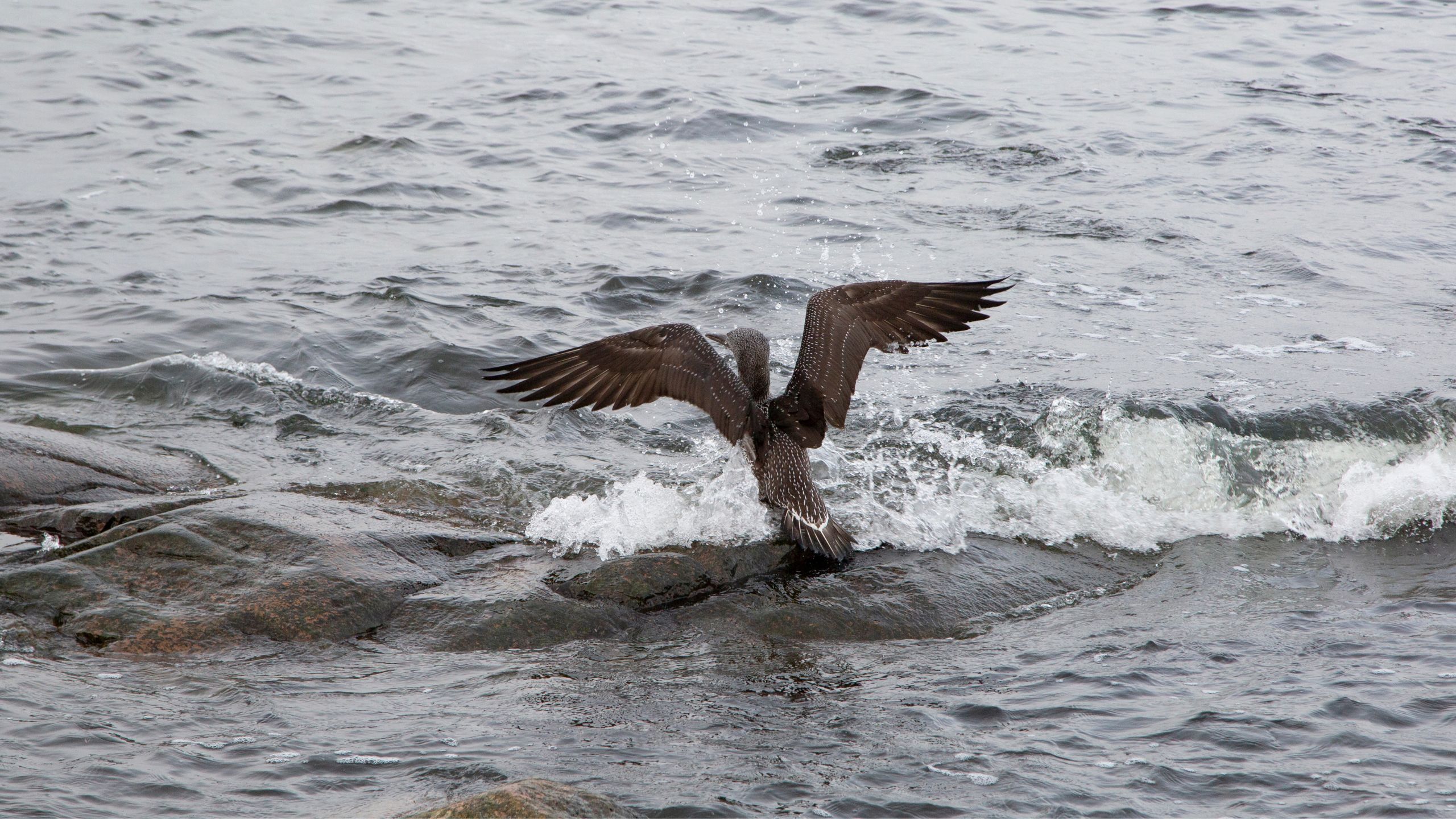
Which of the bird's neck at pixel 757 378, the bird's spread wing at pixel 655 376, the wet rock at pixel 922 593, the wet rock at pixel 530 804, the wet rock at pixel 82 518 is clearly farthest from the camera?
the bird's neck at pixel 757 378

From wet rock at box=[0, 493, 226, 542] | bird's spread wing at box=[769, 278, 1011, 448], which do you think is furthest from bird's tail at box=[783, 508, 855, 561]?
wet rock at box=[0, 493, 226, 542]

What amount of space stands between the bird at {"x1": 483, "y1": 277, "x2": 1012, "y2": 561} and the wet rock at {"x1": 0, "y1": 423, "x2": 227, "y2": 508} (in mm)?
1836

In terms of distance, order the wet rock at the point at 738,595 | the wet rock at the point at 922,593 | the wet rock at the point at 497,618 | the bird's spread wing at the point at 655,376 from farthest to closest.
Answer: the bird's spread wing at the point at 655,376 < the wet rock at the point at 922,593 < the wet rock at the point at 738,595 < the wet rock at the point at 497,618

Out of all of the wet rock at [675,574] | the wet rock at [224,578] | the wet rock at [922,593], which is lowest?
the wet rock at [922,593]

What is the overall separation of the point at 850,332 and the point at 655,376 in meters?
1.07

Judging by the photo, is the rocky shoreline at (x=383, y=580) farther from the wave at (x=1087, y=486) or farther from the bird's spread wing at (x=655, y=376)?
the bird's spread wing at (x=655, y=376)

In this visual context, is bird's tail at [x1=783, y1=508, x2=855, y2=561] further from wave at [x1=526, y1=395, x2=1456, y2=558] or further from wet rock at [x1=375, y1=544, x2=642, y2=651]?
wet rock at [x1=375, y1=544, x2=642, y2=651]

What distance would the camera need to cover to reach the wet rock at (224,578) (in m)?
4.86

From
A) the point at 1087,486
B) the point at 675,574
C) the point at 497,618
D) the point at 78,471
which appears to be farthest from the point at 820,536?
the point at 78,471

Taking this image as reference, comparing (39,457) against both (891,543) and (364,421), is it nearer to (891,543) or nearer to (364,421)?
(364,421)

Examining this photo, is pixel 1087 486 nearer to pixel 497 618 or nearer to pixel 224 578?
pixel 497 618

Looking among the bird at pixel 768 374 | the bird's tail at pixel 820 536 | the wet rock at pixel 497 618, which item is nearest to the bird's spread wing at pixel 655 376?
the bird at pixel 768 374

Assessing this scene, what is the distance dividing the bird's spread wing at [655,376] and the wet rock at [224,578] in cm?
104

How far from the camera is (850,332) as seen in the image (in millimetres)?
6594
